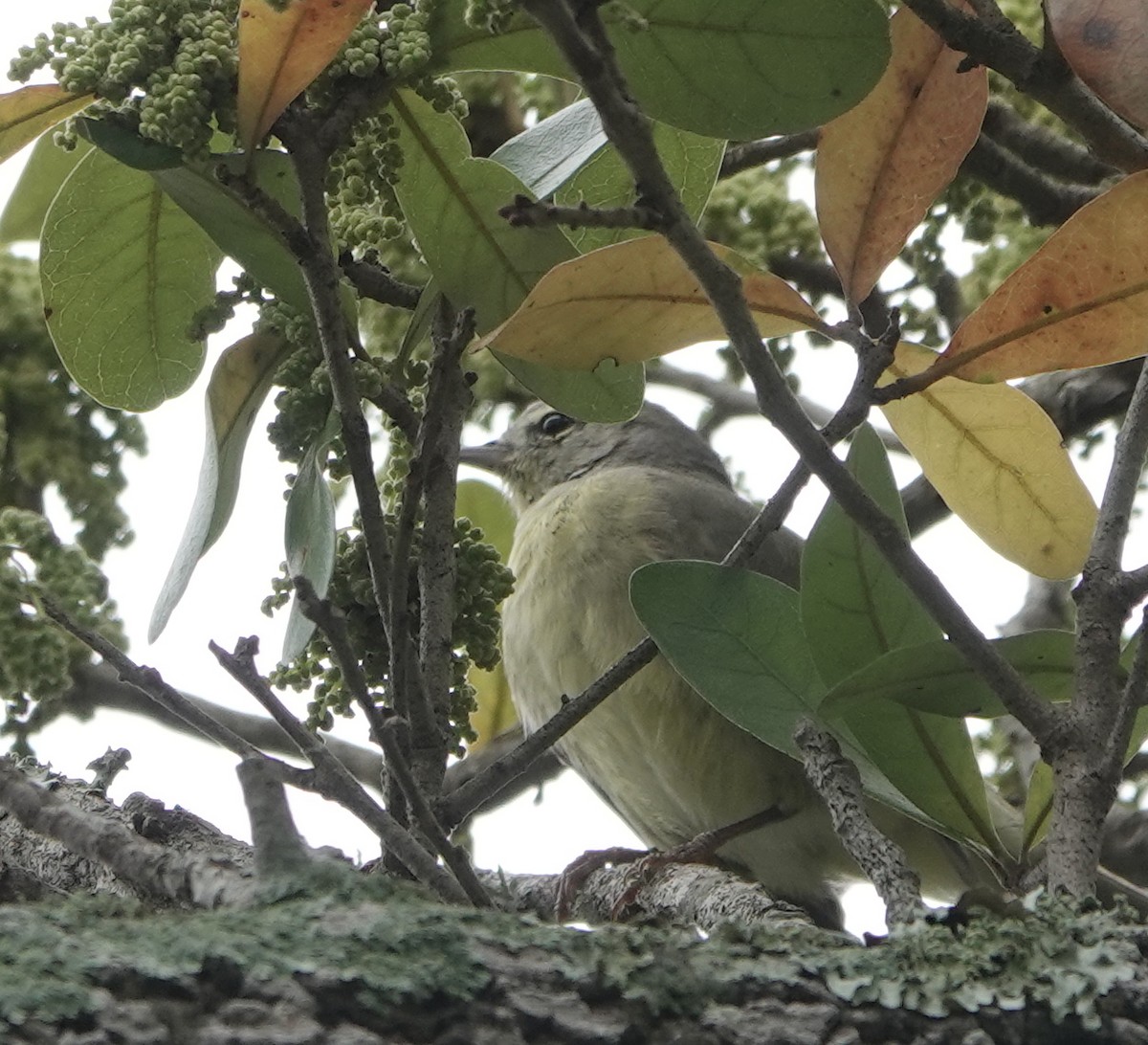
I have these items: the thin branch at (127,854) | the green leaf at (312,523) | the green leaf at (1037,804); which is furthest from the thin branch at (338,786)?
the green leaf at (1037,804)

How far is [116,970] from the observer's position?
49.1 inches

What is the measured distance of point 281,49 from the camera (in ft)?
5.65

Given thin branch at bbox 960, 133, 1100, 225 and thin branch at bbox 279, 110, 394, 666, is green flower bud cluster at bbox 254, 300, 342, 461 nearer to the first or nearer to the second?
thin branch at bbox 279, 110, 394, 666

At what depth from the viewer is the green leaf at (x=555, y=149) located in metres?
1.89

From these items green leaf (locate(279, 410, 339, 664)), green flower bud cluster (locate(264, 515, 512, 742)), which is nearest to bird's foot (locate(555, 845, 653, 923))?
green flower bud cluster (locate(264, 515, 512, 742))

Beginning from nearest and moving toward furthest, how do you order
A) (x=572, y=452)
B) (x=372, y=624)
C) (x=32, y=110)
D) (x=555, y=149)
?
(x=555, y=149) < (x=32, y=110) < (x=372, y=624) < (x=572, y=452)

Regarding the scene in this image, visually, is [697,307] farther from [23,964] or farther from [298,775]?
[23,964]

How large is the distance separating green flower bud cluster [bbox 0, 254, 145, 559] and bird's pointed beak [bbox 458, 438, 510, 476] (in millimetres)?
1235

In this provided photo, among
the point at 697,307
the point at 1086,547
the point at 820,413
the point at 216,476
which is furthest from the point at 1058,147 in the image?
the point at 216,476

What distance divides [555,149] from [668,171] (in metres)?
0.23

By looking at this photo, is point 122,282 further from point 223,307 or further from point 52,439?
point 52,439

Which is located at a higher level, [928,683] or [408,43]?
[408,43]

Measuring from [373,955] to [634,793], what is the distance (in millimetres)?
2804

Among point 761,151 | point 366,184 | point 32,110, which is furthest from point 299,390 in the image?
point 761,151
